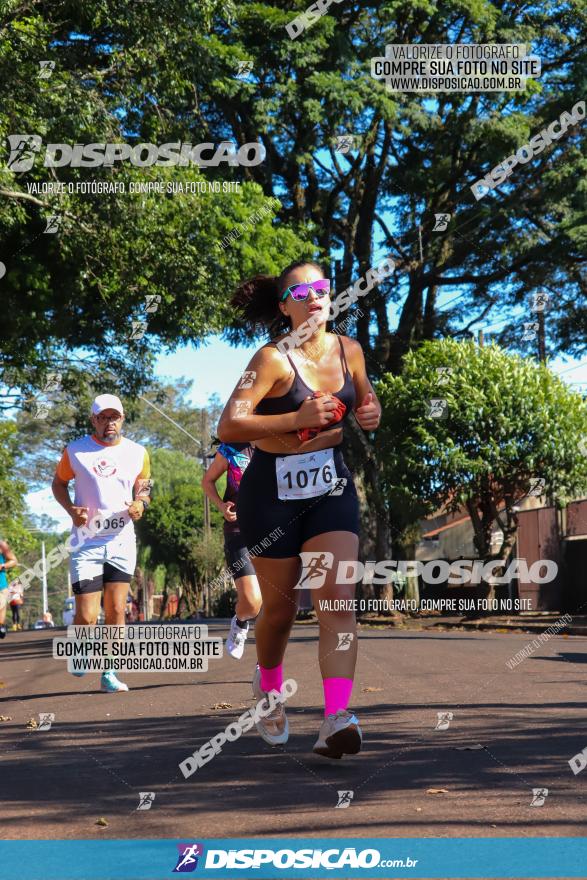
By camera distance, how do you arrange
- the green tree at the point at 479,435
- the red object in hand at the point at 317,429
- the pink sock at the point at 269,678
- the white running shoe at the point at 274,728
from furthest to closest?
the green tree at the point at 479,435 → the pink sock at the point at 269,678 → the white running shoe at the point at 274,728 → the red object in hand at the point at 317,429

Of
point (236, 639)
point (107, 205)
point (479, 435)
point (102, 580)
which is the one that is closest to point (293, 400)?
point (102, 580)

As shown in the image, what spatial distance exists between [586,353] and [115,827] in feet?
79.6

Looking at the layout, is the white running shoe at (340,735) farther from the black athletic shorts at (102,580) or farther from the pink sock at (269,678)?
the black athletic shorts at (102,580)

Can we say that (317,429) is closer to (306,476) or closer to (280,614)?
(306,476)

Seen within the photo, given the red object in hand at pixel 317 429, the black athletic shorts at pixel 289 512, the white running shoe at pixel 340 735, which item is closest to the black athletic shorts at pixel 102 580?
the black athletic shorts at pixel 289 512

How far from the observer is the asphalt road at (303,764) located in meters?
4.05

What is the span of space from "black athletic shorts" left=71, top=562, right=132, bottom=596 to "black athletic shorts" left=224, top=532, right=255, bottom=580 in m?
0.86

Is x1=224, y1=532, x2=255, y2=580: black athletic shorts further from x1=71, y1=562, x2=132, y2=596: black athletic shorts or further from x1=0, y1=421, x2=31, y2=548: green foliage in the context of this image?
x1=0, y1=421, x2=31, y2=548: green foliage

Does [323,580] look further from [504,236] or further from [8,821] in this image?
[504,236]

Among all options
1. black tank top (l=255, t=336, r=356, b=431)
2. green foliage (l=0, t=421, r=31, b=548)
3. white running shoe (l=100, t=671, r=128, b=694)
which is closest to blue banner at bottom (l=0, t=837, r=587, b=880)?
black tank top (l=255, t=336, r=356, b=431)

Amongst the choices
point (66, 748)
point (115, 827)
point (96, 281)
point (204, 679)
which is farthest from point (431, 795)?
point (96, 281)

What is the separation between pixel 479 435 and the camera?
21750 millimetres

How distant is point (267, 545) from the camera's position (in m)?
5.34

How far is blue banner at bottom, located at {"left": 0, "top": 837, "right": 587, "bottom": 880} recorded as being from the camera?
3416mm
